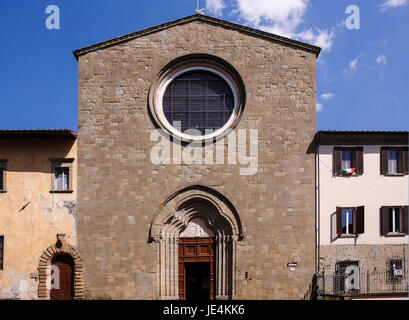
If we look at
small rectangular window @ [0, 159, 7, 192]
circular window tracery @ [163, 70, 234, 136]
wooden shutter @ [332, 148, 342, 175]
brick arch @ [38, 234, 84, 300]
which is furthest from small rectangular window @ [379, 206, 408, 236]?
small rectangular window @ [0, 159, 7, 192]

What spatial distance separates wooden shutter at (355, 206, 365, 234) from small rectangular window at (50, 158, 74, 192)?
1096 cm

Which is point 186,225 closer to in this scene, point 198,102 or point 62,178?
point 198,102

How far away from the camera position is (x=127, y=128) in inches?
695

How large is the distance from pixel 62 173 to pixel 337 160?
1064 centimetres

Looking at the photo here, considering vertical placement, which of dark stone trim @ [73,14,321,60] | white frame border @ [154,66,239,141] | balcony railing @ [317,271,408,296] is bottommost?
balcony railing @ [317,271,408,296]

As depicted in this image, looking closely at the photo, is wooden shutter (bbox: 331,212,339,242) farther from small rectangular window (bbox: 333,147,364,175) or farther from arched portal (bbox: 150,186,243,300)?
arched portal (bbox: 150,186,243,300)

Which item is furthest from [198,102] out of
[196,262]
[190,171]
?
[196,262]

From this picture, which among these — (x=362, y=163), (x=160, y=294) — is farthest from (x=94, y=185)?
(x=362, y=163)

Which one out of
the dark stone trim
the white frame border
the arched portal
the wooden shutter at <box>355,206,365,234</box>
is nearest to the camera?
the wooden shutter at <box>355,206,365,234</box>

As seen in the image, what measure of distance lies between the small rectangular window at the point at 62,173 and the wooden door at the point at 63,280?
2725 mm

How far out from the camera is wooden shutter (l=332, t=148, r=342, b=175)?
17.1 meters

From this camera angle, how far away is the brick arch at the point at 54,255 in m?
16.9

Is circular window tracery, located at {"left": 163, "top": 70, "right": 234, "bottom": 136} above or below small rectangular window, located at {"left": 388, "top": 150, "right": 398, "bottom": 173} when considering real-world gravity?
above

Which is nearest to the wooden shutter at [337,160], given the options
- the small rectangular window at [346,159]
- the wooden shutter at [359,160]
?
the small rectangular window at [346,159]
